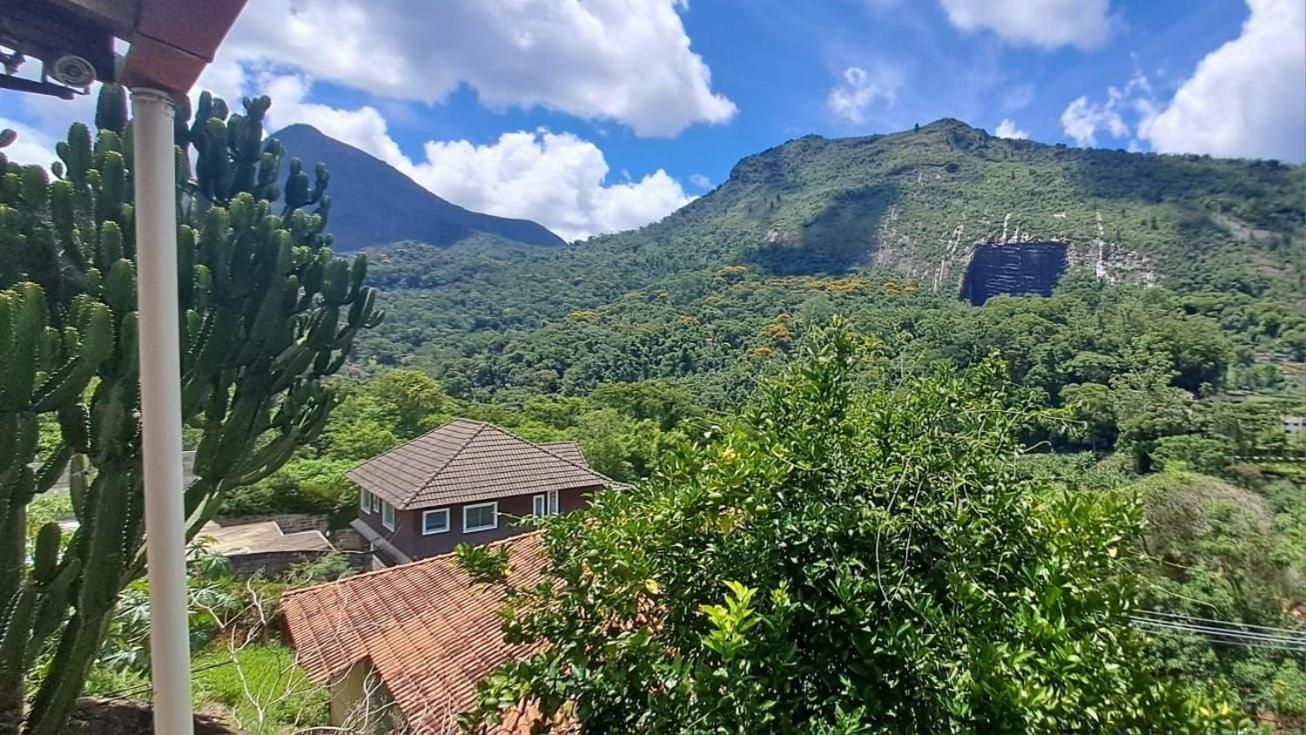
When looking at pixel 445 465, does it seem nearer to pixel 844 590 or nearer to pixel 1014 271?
pixel 844 590

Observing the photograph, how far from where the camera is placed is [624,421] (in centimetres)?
2995

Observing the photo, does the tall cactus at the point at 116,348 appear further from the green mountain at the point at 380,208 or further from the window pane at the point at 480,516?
the green mountain at the point at 380,208

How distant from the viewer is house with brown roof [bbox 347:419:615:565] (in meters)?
14.4

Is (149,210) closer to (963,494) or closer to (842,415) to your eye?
(842,415)

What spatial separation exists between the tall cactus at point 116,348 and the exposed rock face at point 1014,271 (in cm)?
6630

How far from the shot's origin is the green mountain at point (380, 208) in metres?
109

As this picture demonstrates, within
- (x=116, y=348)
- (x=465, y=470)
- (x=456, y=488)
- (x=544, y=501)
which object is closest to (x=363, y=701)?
(x=116, y=348)

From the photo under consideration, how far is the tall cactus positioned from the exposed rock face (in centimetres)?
6630

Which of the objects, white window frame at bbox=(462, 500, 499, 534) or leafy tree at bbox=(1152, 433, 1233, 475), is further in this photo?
leafy tree at bbox=(1152, 433, 1233, 475)

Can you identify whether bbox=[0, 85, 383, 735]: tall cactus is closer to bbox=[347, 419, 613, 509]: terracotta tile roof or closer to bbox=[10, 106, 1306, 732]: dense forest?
bbox=[10, 106, 1306, 732]: dense forest

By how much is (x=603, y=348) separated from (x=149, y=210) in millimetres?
49700

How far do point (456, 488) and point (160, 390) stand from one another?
14326 millimetres

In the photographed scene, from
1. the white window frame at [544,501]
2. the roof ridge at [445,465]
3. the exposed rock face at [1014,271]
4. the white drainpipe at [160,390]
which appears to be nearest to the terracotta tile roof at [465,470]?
the roof ridge at [445,465]

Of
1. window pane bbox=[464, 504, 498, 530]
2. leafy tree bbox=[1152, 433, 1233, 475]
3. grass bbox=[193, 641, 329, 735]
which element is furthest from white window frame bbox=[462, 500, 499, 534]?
leafy tree bbox=[1152, 433, 1233, 475]
